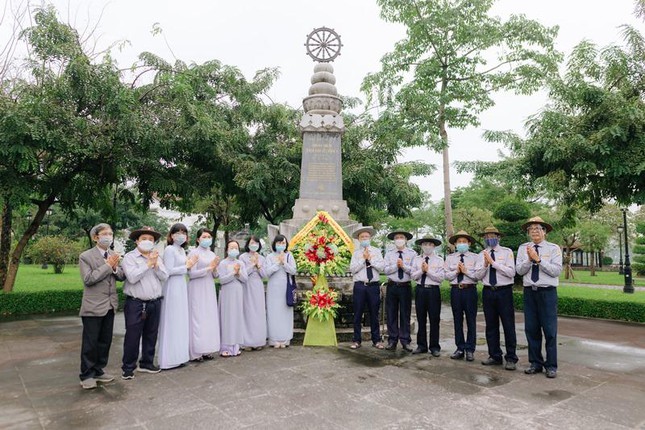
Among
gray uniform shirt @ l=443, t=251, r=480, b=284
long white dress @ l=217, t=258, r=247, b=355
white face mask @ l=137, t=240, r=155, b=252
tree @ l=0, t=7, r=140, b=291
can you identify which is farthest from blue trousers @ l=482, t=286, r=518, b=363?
tree @ l=0, t=7, r=140, b=291

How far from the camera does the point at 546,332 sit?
5.52 metres

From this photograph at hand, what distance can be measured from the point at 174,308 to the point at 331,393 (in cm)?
246

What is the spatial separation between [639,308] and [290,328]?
8399 mm

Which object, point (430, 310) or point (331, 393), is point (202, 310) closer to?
point (331, 393)

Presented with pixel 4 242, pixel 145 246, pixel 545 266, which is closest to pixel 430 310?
pixel 545 266

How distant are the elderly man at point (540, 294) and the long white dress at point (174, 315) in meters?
4.57

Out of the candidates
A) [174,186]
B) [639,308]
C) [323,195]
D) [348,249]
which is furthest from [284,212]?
[639,308]

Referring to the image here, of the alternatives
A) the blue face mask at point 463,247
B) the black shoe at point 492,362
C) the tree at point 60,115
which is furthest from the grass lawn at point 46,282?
the black shoe at point 492,362

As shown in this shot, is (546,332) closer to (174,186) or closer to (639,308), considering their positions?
(639,308)

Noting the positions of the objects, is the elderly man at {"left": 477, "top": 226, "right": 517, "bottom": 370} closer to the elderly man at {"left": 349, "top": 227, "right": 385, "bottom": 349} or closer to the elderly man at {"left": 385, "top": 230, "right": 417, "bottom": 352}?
the elderly man at {"left": 385, "top": 230, "right": 417, "bottom": 352}

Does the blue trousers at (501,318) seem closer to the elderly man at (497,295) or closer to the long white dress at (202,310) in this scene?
the elderly man at (497,295)

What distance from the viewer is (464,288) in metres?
6.30

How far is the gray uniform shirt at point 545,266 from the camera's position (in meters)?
5.52

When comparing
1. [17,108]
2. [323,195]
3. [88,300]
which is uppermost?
[17,108]
